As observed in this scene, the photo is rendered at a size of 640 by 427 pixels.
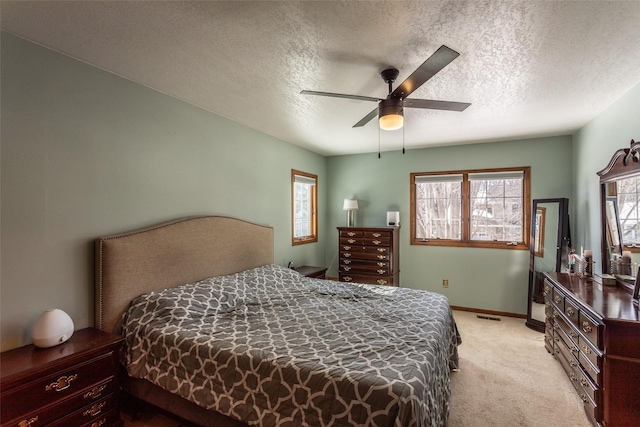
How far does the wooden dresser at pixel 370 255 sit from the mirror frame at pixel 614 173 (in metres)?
2.29

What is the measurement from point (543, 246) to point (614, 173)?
1.51 meters

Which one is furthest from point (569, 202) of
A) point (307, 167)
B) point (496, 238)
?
point (307, 167)

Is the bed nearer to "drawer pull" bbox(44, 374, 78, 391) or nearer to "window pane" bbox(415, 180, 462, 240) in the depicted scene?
"drawer pull" bbox(44, 374, 78, 391)

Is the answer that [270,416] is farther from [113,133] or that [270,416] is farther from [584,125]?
[584,125]

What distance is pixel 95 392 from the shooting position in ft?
6.07

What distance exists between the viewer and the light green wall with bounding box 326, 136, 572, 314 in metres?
4.13

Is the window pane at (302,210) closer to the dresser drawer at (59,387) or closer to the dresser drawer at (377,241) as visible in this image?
the dresser drawer at (377,241)

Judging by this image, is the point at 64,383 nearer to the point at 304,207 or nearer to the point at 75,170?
the point at 75,170

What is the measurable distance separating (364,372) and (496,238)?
3819 millimetres

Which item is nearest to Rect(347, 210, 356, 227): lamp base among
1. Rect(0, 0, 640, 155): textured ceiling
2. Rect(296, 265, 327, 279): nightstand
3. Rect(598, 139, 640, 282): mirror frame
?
Rect(296, 265, 327, 279): nightstand

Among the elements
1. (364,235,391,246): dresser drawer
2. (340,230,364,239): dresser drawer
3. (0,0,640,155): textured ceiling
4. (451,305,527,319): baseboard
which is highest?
(0,0,640,155): textured ceiling

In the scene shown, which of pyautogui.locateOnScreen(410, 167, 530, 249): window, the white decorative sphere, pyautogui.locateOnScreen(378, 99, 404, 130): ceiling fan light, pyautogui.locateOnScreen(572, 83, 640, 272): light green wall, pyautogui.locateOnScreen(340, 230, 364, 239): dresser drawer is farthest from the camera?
pyautogui.locateOnScreen(340, 230, 364, 239): dresser drawer

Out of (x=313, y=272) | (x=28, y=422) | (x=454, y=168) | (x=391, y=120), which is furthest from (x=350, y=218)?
(x=28, y=422)

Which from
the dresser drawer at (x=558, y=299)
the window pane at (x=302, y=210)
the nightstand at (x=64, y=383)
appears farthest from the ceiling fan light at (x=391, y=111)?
the window pane at (x=302, y=210)
